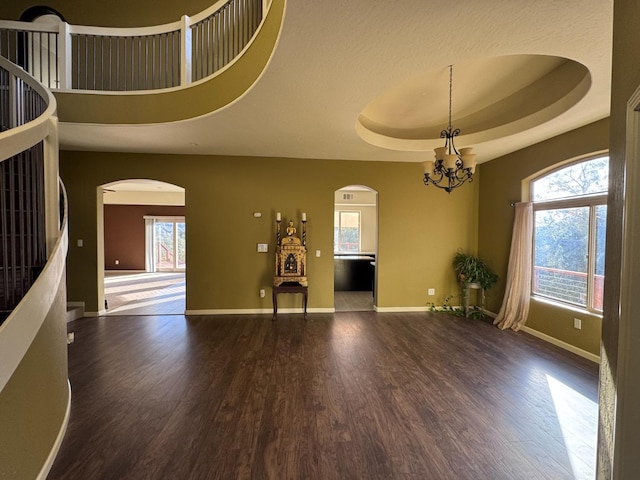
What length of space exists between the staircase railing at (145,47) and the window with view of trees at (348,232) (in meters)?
6.60

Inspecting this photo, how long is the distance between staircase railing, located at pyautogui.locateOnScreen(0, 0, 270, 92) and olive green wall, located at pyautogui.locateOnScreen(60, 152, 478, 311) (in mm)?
1237

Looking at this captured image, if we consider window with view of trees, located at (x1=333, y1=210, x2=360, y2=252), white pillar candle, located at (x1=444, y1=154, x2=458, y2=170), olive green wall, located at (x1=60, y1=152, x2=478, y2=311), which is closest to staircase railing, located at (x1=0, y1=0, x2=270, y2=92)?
olive green wall, located at (x1=60, y1=152, x2=478, y2=311)

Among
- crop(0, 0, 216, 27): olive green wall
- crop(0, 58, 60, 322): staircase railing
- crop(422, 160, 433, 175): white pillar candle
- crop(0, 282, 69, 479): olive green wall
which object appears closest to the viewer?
crop(0, 282, 69, 479): olive green wall

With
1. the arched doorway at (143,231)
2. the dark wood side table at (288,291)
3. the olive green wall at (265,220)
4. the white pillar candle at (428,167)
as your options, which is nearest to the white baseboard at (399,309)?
the olive green wall at (265,220)

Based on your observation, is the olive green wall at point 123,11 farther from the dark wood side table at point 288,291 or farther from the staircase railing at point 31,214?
the dark wood side table at point 288,291

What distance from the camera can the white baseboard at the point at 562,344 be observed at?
3.33 m

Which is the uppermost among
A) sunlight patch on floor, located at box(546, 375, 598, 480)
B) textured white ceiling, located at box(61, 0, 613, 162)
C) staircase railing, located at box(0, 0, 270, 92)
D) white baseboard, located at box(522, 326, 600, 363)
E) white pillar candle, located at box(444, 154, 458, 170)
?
staircase railing, located at box(0, 0, 270, 92)

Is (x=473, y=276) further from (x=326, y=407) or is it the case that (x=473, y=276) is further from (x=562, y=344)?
(x=326, y=407)

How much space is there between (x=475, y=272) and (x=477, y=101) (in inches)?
108

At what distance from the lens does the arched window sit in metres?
3.40

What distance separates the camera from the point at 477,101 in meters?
3.82

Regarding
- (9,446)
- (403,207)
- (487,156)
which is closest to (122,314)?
(9,446)

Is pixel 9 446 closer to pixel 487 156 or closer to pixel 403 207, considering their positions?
pixel 403 207

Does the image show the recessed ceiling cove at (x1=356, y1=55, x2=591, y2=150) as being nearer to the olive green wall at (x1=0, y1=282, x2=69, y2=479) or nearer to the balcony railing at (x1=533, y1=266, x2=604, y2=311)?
the balcony railing at (x1=533, y1=266, x2=604, y2=311)
